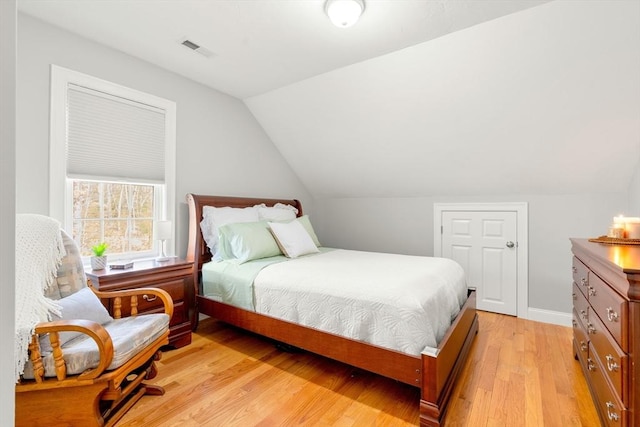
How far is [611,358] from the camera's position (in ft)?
4.24

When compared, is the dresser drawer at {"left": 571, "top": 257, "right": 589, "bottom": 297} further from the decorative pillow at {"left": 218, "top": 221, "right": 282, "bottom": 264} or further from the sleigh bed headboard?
the sleigh bed headboard

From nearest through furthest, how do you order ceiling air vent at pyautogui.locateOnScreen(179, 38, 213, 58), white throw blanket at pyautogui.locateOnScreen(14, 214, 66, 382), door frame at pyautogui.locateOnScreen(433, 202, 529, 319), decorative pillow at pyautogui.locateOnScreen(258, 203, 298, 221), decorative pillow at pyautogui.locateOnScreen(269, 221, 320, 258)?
1. white throw blanket at pyautogui.locateOnScreen(14, 214, 66, 382)
2. ceiling air vent at pyautogui.locateOnScreen(179, 38, 213, 58)
3. decorative pillow at pyautogui.locateOnScreen(269, 221, 320, 258)
4. door frame at pyautogui.locateOnScreen(433, 202, 529, 319)
5. decorative pillow at pyautogui.locateOnScreen(258, 203, 298, 221)

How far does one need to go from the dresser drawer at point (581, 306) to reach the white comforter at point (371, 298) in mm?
731

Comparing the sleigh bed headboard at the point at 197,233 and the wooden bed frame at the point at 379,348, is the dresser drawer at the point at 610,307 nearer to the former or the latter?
the wooden bed frame at the point at 379,348

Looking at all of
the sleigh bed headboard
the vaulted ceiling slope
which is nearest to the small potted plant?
the sleigh bed headboard

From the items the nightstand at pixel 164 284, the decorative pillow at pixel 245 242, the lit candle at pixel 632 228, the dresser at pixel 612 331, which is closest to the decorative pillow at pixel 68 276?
the nightstand at pixel 164 284

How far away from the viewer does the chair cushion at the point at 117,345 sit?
4.68ft

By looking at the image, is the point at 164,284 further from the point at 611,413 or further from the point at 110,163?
the point at 611,413

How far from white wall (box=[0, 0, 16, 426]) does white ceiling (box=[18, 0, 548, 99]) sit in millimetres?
1756

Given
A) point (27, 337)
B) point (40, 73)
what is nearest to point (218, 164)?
point (40, 73)

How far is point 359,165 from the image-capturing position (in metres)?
3.86

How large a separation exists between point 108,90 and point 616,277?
3533 millimetres

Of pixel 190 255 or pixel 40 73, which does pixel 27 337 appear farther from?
pixel 40 73

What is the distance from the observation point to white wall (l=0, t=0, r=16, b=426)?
54cm
